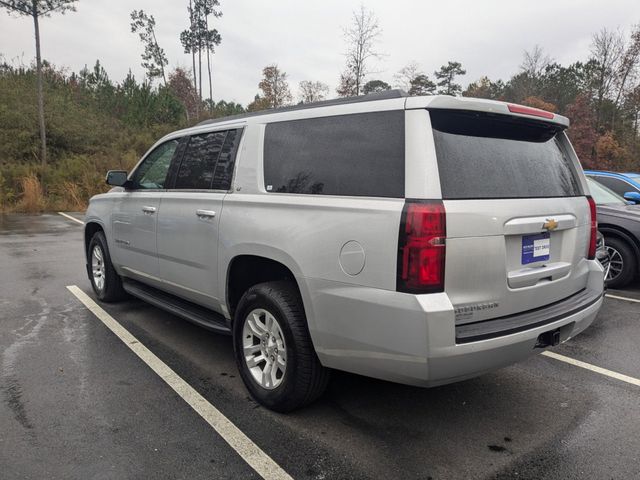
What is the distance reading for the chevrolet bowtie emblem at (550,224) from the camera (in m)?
2.70

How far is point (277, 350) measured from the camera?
2986mm

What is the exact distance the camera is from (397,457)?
8.29 ft

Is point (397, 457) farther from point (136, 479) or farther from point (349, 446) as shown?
point (136, 479)

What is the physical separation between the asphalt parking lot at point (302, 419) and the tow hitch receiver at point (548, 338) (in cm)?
57

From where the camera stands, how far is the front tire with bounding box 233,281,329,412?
279cm

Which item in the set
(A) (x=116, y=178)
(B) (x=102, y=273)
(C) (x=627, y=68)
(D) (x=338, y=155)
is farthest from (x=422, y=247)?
(C) (x=627, y=68)

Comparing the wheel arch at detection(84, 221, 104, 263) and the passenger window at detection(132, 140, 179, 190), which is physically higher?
the passenger window at detection(132, 140, 179, 190)

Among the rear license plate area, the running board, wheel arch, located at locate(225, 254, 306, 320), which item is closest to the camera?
the rear license plate area

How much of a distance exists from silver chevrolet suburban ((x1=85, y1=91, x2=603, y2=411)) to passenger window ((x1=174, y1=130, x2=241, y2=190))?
0.08 ft

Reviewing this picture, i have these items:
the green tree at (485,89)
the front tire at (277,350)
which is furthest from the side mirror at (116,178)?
the green tree at (485,89)

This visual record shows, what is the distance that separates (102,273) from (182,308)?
206 centimetres

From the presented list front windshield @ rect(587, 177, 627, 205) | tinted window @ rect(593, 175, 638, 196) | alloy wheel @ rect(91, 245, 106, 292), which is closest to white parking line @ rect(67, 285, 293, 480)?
alloy wheel @ rect(91, 245, 106, 292)

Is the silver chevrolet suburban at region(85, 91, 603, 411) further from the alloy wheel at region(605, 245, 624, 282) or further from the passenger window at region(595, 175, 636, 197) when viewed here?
the passenger window at region(595, 175, 636, 197)

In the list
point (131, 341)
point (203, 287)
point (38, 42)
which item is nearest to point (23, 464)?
point (203, 287)
